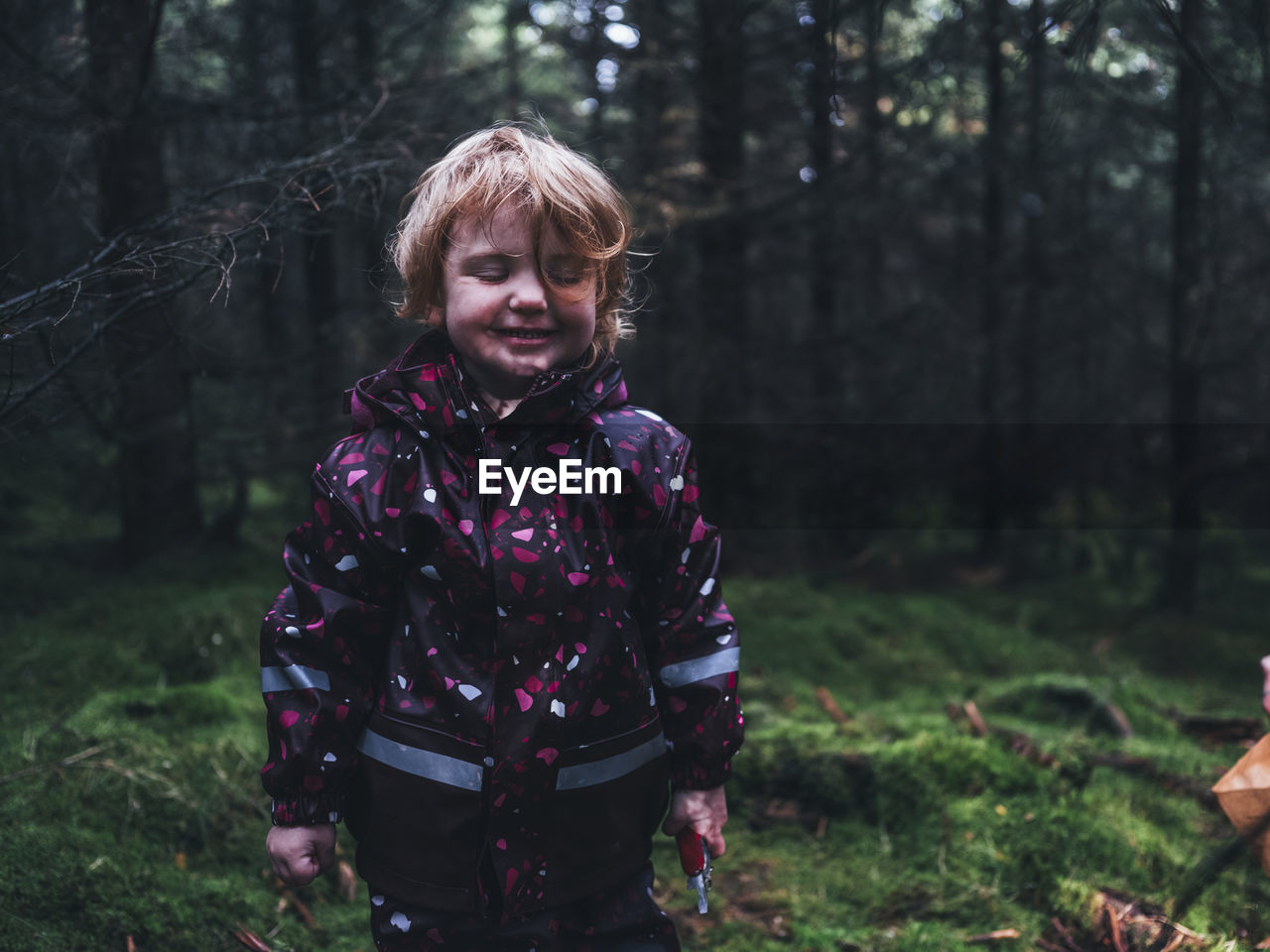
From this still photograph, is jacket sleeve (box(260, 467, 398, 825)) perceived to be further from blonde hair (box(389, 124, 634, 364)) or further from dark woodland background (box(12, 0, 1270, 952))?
dark woodland background (box(12, 0, 1270, 952))

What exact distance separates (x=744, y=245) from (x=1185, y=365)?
3.65 m

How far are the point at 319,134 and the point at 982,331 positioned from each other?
7.71 m

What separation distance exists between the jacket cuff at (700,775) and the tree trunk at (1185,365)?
6570mm

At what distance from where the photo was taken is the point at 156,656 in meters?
4.07

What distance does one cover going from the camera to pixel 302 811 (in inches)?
73.2

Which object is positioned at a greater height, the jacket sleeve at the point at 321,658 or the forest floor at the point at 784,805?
the jacket sleeve at the point at 321,658

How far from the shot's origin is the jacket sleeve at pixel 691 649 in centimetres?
201

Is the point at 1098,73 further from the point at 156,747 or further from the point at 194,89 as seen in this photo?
the point at 156,747

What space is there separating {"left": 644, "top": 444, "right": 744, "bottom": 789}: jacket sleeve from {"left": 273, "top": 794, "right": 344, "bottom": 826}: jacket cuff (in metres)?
0.74

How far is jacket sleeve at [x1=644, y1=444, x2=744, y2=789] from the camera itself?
2.01 meters

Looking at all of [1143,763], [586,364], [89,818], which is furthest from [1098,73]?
[89,818]

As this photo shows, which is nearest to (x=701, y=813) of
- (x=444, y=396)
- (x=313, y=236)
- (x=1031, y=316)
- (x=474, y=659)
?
(x=474, y=659)

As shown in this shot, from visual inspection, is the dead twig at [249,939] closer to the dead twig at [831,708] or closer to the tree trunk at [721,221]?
the dead twig at [831,708]

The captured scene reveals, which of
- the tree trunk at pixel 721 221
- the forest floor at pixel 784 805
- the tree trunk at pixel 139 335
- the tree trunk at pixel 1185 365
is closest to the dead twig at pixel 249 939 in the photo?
the forest floor at pixel 784 805
